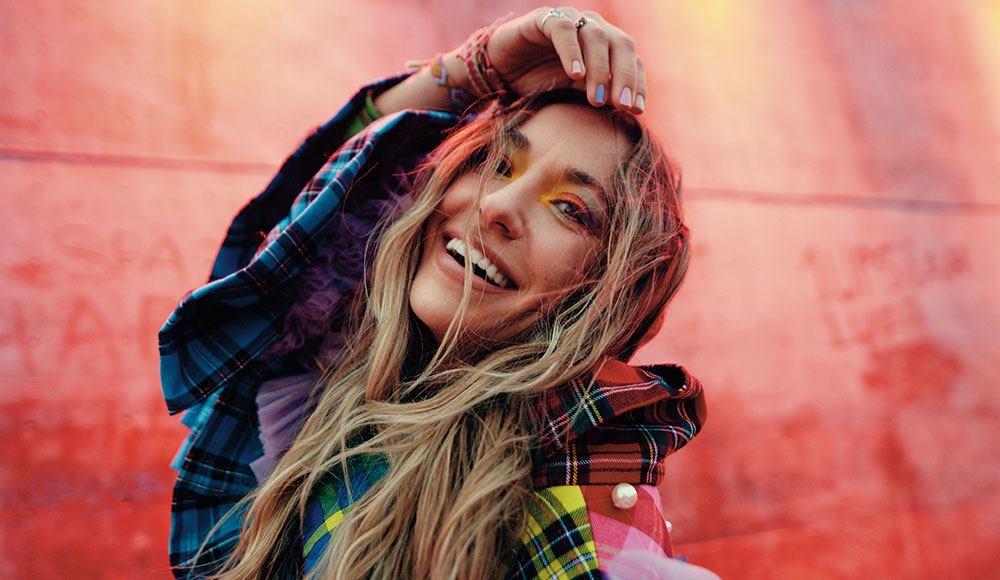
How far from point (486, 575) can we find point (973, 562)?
2304mm

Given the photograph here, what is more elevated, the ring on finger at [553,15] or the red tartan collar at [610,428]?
the ring on finger at [553,15]

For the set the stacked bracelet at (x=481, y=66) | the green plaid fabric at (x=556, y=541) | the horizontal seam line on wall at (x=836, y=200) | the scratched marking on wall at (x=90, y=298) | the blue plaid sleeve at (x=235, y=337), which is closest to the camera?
the green plaid fabric at (x=556, y=541)

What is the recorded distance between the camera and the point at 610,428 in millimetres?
743

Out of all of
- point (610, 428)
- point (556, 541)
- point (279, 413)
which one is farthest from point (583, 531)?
point (279, 413)

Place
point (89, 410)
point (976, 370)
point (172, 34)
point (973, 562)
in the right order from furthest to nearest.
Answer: point (976, 370)
point (973, 562)
point (172, 34)
point (89, 410)

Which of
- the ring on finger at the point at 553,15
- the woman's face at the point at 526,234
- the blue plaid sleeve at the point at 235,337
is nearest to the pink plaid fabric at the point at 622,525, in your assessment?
the woman's face at the point at 526,234

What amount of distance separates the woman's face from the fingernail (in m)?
0.06

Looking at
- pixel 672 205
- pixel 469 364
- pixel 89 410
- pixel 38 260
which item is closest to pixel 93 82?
pixel 38 260

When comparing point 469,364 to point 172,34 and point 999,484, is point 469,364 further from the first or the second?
point 999,484

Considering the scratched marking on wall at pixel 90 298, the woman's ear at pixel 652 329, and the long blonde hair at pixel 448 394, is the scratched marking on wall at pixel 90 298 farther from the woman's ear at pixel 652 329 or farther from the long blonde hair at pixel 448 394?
the woman's ear at pixel 652 329

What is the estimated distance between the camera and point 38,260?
1.27 m

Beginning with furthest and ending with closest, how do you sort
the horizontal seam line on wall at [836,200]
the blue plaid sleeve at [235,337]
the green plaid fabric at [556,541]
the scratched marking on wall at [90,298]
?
the horizontal seam line on wall at [836,200] → the scratched marking on wall at [90,298] → the blue plaid sleeve at [235,337] → the green plaid fabric at [556,541]

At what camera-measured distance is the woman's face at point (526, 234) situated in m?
0.85

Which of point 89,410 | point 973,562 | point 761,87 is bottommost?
point 973,562
